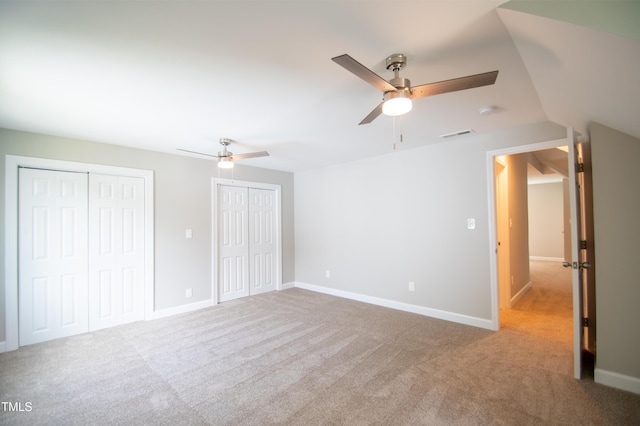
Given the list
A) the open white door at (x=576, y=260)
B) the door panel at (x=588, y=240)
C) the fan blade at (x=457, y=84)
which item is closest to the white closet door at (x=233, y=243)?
the fan blade at (x=457, y=84)

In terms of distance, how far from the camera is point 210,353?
281 centimetres

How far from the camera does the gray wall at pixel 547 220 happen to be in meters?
8.30

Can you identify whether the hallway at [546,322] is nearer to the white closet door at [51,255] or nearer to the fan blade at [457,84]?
the fan blade at [457,84]

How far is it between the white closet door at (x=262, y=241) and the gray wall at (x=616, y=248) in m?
4.63

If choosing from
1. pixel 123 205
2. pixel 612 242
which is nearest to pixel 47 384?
pixel 123 205

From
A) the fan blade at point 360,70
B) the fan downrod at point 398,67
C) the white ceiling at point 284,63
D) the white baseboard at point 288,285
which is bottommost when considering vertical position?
the white baseboard at point 288,285

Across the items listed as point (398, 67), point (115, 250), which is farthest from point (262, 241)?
point (398, 67)

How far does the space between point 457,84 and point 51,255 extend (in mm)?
4581

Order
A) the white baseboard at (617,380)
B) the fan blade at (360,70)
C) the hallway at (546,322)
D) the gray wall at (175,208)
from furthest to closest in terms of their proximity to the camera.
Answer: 1. the gray wall at (175,208)
2. the hallway at (546,322)
3. the white baseboard at (617,380)
4. the fan blade at (360,70)

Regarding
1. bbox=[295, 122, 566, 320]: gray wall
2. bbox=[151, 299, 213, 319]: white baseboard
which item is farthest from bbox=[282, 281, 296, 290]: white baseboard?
bbox=[151, 299, 213, 319]: white baseboard

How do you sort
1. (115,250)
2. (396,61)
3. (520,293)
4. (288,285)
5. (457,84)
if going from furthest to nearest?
1. (288,285)
2. (520,293)
3. (115,250)
4. (396,61)
5. (457,84)

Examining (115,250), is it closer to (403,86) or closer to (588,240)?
(403,86)

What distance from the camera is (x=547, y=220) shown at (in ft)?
27.9

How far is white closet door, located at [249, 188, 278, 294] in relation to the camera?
203 inches
